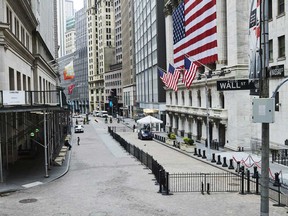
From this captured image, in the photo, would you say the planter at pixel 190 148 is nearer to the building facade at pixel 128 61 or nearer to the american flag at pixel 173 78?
the american flag at pixel 173 78

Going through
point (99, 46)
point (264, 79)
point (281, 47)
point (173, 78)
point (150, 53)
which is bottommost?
point (264, 79)

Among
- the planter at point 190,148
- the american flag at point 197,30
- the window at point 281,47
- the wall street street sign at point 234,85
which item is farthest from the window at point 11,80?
the window at point 281,47

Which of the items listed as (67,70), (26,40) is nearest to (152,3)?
(67,70)

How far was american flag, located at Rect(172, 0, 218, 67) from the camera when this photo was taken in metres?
42.3

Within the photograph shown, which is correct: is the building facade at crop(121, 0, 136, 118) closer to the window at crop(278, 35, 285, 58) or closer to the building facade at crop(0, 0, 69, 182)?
the building facade at crop(0, 0, 69, 182)

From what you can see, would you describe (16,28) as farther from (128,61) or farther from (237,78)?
(128,61)

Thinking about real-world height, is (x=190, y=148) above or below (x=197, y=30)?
below

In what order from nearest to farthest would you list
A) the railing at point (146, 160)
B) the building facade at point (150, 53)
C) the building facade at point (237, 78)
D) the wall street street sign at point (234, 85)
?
the wall street street sign at point (234, 85) → the railing at point (146, 160) → the building facade at point (237, 78) → the building facade at point (150, 53)

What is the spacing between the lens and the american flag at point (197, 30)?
42.3 meters

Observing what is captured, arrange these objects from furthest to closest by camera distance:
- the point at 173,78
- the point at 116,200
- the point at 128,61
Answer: the point at 128,61 < the point at 173,78 < the point at 116,200

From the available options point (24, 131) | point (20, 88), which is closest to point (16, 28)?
point (20, 88)

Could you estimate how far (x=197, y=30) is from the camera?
4650cm

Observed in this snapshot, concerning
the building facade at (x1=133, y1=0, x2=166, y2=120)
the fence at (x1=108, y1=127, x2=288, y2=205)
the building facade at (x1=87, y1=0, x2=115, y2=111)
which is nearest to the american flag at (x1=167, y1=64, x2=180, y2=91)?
the fence at (x1=108, y1=127, x2=288, y2=205)

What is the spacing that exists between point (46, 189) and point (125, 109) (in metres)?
Answer: 109
